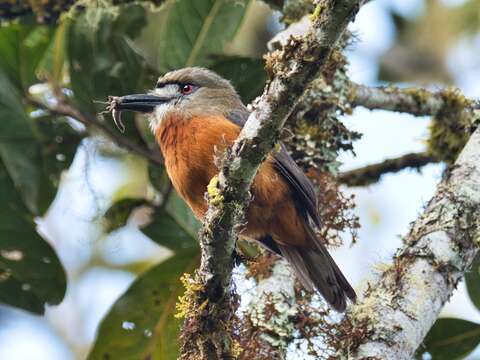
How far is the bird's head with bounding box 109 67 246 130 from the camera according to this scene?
4.08 meters

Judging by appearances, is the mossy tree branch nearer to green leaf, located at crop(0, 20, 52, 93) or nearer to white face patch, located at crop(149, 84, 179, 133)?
green leaf, located at crop(0, 20, 52, 93)

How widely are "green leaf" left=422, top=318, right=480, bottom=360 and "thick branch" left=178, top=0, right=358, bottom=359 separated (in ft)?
5.30

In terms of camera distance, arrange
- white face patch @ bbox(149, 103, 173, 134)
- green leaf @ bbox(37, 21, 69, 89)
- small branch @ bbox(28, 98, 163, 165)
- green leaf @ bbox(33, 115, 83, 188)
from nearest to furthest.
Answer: white face patch @ bbox(149, 103, 173, 134)
small branch @ bbox(28, 98, 163, 165)
green leaf @ bbox(33, 115, 83, 188)
green leaf @ bbox(37, 21, 69, 89)

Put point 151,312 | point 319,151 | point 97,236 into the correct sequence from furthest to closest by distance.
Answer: point 97,236 → point 151,312 → point 319,151

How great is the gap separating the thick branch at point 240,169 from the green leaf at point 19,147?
1.99m

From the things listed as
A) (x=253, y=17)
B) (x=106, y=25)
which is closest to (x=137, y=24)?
(x=106, y=25)

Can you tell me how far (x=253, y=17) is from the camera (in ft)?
23.8

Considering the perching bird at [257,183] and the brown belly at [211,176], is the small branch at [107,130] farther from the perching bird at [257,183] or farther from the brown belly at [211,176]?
the brown belly at [211,176]

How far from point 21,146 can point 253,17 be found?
3.18 m

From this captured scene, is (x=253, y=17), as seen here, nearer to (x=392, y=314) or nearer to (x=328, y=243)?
(x=328, y=243)

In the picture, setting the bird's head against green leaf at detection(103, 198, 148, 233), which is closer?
the bird's head

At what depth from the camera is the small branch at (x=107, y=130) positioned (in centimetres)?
462

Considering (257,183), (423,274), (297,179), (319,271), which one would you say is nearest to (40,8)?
(257,183)

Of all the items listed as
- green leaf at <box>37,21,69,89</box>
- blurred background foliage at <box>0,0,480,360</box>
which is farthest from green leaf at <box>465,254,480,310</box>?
green leaf at <box>37,21,69,89</box>
